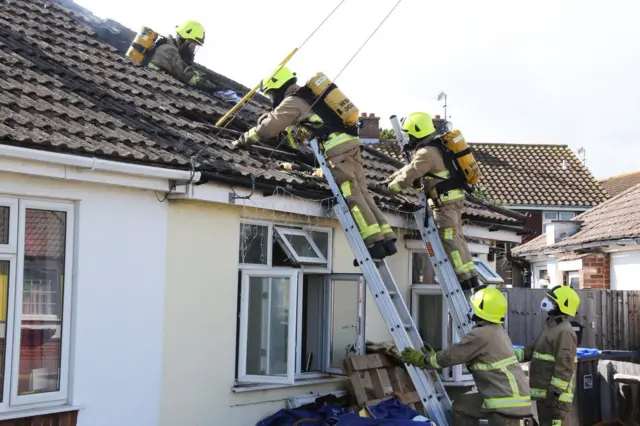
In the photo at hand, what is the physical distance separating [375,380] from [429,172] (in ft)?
7.24

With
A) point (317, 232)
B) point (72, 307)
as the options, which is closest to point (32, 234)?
point (72, 307)

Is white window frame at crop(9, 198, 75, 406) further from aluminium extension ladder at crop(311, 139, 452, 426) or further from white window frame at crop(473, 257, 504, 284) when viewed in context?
white window frame at crop(473, 257, 504, 284)

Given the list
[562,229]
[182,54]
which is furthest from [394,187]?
[562,229]

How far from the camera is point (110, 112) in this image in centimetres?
849

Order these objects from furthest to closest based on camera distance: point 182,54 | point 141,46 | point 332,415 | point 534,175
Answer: point 534,175 < point 182,54 < point 141,46 < point 332,415

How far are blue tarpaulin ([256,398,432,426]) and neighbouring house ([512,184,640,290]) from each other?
9.11 m

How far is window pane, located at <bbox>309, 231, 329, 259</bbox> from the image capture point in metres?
9.57

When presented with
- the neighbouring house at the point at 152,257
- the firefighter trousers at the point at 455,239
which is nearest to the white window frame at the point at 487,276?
the neighbouring house at the point at 152,257

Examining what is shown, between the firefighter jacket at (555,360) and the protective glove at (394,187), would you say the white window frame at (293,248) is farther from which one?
the firefighter jacket at (555,360)

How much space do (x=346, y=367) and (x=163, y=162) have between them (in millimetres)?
2873

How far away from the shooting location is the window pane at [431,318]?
35.6 ft

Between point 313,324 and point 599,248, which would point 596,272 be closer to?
point 599,248

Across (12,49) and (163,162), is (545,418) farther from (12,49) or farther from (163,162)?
(12,49)

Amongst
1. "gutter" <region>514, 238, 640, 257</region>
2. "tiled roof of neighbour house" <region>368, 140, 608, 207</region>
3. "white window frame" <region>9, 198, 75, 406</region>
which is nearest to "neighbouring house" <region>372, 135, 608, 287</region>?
"tiled roof of neighbour house" <region>368, 140, 608, 207</region>
